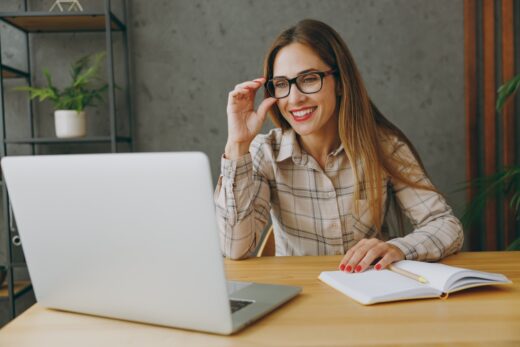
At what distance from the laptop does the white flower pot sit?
167cm

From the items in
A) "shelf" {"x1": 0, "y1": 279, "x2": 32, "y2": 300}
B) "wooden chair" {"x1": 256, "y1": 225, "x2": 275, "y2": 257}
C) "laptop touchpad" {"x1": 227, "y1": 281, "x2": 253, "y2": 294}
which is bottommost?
"shelf" {"x1": 0, "y1": 279, "x2": 32, "y2": 300}

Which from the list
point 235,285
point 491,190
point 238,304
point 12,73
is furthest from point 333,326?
point 12,73

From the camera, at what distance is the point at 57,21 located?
242 centimetres

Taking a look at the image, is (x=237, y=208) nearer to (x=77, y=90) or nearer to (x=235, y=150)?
(x=235, y=150)

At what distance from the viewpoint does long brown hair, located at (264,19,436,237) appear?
151 centimetres

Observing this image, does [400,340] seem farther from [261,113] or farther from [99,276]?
[261,113]

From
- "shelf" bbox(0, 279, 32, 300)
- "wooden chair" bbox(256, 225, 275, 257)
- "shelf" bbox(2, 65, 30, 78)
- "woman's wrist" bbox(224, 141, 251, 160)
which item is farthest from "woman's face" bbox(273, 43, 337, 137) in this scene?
"shelf" bbox(0, 279, 32, 300)

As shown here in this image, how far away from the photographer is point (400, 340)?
0.72m

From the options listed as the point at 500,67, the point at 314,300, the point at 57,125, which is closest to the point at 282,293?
the point at 314,300

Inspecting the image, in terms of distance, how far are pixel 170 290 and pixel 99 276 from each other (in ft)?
0.43

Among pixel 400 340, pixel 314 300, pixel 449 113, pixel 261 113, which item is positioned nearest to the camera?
pixel 400 340

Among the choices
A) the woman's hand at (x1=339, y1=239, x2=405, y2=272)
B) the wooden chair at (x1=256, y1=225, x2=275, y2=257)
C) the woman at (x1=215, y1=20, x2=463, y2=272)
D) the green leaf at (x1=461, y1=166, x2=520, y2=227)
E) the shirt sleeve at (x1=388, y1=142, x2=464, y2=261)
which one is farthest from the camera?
the green leaf at (x1=461, y1=166, x2=520, y2=227)

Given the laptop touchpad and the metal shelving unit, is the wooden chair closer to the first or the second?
the laptop touchpad

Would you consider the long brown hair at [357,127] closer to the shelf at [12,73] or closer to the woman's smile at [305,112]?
the woman's smile at [305,112]
